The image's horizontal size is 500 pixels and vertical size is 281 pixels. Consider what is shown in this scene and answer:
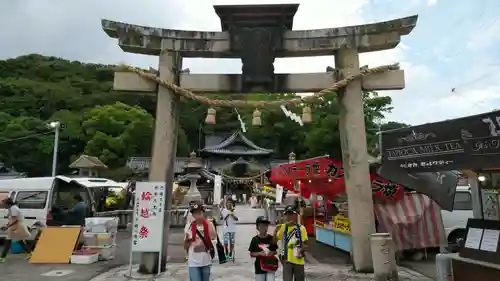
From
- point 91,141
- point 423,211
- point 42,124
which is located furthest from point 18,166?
point 423,211

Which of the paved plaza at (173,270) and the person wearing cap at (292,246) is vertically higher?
the person wearing cap at (292,246)

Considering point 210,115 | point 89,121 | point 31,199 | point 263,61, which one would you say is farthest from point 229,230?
point 89,121

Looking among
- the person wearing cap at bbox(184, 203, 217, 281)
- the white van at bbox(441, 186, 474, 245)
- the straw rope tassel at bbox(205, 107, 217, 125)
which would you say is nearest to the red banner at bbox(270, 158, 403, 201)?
the white van at bbox(441, 186, 474, 245)

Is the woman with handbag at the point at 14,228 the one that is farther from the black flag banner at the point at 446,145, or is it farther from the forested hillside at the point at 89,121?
the forested hillside at the point at 89,121

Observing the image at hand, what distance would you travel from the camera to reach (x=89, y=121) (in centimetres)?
3916

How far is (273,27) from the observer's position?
359 inches

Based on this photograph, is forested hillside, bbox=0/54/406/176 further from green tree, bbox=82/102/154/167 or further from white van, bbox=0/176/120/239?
white van, bbox=0/176/120/239

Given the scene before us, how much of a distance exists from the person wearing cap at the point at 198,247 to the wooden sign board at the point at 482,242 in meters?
3.98

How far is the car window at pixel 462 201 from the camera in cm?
1152

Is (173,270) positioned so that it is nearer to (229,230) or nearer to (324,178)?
(229,230)

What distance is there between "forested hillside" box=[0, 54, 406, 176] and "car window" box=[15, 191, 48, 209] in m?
18.2

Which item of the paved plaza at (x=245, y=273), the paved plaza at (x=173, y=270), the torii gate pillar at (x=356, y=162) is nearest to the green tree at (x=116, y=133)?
the paved plaza at (x=173, y=270)

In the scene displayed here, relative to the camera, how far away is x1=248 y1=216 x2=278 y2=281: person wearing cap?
536 cm

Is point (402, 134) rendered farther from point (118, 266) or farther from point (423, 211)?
point (118, 266)
